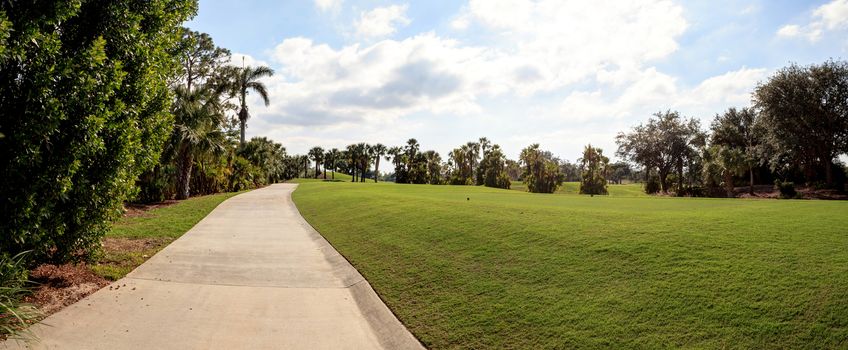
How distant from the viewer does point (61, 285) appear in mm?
6766

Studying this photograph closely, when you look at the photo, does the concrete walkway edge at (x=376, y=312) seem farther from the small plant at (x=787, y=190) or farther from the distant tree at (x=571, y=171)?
the distant tree at (x=571, y=171)

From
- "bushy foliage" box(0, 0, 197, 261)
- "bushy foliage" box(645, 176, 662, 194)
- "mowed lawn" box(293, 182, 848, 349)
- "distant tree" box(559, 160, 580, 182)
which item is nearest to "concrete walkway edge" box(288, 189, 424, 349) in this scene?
"mowed lawn" box(293, 182, 848, 349)

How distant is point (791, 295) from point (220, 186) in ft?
118

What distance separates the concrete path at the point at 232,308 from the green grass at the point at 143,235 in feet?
1.16

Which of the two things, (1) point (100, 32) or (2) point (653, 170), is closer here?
(1) point (100, 32)

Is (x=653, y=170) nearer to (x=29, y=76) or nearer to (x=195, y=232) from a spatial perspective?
(x=195, y=232)

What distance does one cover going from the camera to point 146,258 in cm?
926

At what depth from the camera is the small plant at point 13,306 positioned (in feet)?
16.1

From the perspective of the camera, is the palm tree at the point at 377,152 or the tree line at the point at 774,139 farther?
the palm tree at the point at 377,152

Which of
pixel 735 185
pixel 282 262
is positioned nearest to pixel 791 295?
pixel 282 262

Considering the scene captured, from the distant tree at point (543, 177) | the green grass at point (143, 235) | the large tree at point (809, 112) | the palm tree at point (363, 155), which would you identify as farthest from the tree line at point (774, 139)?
the palm tree at point (363, 155)

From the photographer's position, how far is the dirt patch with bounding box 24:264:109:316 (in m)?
6.07

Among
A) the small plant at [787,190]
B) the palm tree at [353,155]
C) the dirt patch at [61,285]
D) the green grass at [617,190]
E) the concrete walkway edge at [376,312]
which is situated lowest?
the concrete walkway edge at [376,312]

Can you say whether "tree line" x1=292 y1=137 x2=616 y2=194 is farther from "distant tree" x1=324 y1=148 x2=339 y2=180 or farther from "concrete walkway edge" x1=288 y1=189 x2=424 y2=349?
"concrete walkway edge" x1=288 y1=189 x2=424 y2=349
